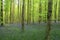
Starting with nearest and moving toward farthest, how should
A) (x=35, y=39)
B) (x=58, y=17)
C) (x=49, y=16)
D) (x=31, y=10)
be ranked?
(x=49, y=16) < (x=35, y=39) < (x=31, y=10) < (x=58, y=17)

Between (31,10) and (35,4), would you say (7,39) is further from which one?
(35,4)

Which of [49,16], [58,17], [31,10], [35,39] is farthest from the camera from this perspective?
[58,17]

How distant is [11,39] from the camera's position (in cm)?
1086

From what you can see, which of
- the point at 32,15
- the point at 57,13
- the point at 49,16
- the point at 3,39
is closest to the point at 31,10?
the point at 32,15

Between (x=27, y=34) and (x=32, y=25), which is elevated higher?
(x=27, y=34)

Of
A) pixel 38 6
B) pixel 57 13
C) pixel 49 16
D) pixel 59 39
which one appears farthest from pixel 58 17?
pixel 49 16

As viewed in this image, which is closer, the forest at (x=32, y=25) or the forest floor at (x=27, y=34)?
the forest at (x=32, y=25)

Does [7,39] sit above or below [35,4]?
below

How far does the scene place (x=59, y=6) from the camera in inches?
1427

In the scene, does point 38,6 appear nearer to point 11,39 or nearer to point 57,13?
point 57,13

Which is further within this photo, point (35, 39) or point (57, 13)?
point (57, 13)

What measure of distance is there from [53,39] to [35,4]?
→ 2478 cm

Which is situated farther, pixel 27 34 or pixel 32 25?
pixel 32 25

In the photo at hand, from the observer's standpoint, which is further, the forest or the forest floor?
the forest floor
